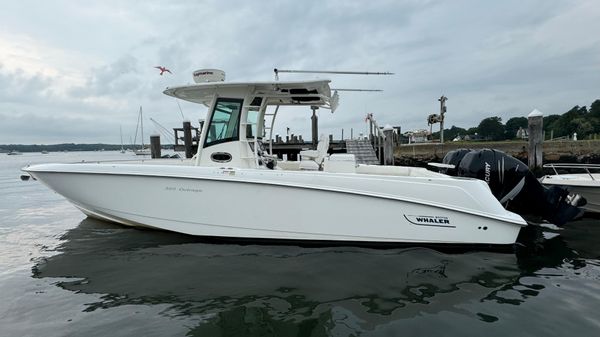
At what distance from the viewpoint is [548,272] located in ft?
14.3

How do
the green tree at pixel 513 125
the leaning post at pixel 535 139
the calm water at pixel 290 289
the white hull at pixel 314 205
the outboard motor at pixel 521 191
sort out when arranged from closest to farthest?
the calm water at pixel 290 289 → the white hull at pixel 314 205 → the outboard motor at pixel 521 191 → the leaning post at pixel 535 139 → the green tree at pixel 513 125

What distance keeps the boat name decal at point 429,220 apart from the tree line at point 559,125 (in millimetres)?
Answer: 34426

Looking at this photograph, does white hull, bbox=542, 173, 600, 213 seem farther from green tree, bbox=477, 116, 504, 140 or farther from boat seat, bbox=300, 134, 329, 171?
green tree, bbox=477, 116, 504, 140

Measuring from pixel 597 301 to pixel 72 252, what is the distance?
6.47 meters

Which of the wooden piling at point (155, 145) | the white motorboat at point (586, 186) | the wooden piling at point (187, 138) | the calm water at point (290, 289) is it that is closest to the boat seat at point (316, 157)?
the calm water at point (290, 289)

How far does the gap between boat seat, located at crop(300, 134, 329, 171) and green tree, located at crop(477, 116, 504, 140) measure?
5406cm

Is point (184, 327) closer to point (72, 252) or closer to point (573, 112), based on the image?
point (72, 252)

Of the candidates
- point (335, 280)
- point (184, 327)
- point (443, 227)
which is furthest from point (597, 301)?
point (184, 327)

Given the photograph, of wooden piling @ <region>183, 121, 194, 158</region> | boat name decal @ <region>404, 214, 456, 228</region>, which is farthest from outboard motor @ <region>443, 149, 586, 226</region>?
wooden piling @ <region>183, 121, 194, 158</region>

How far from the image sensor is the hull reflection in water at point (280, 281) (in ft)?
10.9

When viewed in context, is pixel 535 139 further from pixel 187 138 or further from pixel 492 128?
pixel 492 128

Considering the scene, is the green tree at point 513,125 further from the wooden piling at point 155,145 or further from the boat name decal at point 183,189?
the boat name decal at point 183,189

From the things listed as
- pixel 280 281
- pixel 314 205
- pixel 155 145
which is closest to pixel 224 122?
pixel 314 205

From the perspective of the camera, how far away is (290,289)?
12.7ft
